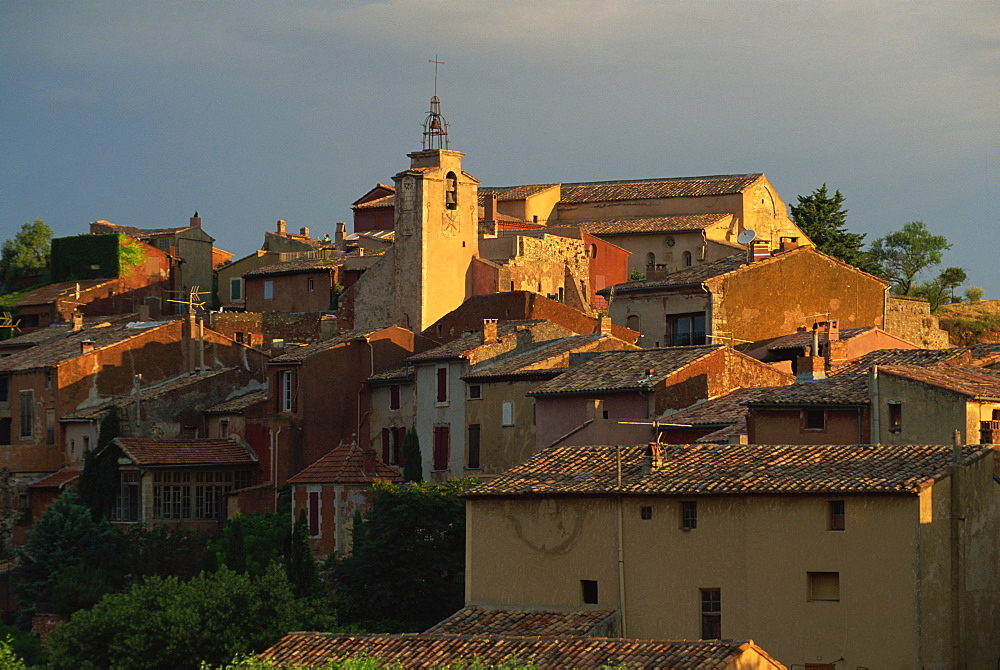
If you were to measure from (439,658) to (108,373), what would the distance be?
36.6m

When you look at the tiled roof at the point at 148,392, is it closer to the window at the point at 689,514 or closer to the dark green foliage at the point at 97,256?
the dark green foliage at the point at 97,256

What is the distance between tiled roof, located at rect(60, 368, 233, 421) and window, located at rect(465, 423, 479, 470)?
1326 cm

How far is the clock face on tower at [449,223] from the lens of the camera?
7200 cm

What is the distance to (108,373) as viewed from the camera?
6638 centimetres

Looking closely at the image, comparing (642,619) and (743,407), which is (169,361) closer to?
(743,407)

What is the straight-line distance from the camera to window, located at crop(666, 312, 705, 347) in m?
57.3

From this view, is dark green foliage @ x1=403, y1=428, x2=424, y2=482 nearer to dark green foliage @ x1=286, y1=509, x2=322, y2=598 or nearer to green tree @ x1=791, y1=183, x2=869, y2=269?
dark green foliage @ x1=286, y1=509, x2=322, y2=598

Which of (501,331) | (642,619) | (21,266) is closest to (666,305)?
(501,331)

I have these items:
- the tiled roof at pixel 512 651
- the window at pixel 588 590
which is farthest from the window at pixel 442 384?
the tiled roof at pixel 512 651

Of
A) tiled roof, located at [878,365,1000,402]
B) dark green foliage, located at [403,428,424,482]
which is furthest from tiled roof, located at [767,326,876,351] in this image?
dark green foliage, located at [403,428,424,482]

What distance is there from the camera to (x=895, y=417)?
38875mm

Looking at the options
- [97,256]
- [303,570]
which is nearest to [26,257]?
[97,256]

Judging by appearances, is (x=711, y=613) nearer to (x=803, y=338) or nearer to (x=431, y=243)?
(x=803, y=338)

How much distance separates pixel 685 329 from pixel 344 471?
1177cm
